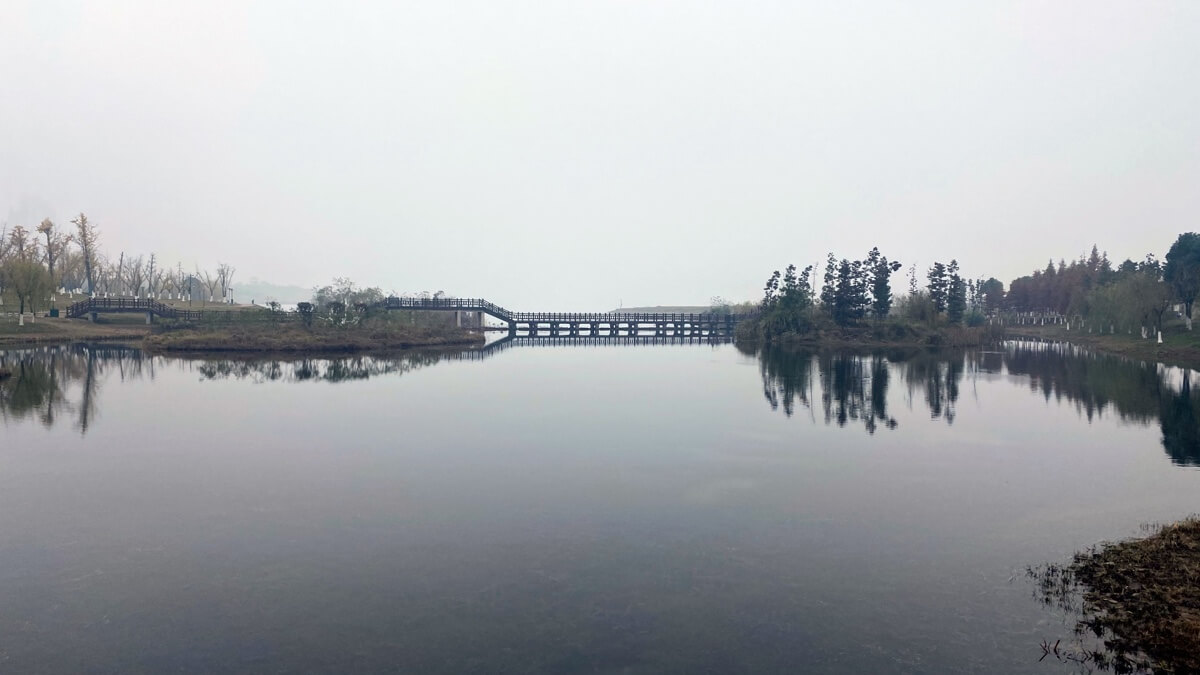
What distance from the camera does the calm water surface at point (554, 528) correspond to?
8320mm

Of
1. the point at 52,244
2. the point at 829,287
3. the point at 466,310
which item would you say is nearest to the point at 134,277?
the point at 52,244

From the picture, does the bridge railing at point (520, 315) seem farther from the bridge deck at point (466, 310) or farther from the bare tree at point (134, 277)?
the bare tree at point (134, 277)

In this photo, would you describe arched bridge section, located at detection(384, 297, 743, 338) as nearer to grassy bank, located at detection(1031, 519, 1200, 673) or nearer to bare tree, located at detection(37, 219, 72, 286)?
bare tree, located at detection(37, 219, 72, 286)

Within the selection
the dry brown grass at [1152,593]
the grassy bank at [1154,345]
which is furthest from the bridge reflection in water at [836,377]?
the dry brown grass at [1152,593]

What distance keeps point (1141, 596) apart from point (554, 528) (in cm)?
881

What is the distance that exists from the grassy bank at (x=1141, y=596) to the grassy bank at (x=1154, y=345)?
4541 cm

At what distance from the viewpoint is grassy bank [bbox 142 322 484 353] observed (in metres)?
53.5

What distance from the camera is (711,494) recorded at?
14.9m

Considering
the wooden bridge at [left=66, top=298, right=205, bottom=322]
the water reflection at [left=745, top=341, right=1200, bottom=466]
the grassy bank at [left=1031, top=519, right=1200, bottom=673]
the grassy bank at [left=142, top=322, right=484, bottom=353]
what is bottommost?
the grassy bank at [left=1031, top=519, right=1200, bottom=673]

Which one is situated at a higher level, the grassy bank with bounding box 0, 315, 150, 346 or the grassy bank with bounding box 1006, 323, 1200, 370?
the grassy bank with bounding box 0, 315, 150, 346

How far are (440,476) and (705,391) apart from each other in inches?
770

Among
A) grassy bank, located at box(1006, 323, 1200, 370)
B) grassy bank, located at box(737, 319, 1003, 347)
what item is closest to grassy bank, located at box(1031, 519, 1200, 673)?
grassy bank, located at box(1006, 323, 1200, 370)

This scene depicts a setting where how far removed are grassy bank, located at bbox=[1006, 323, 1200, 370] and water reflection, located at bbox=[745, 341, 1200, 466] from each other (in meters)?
2.65

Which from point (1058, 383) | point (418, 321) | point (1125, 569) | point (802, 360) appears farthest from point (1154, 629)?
point (418, 321)
